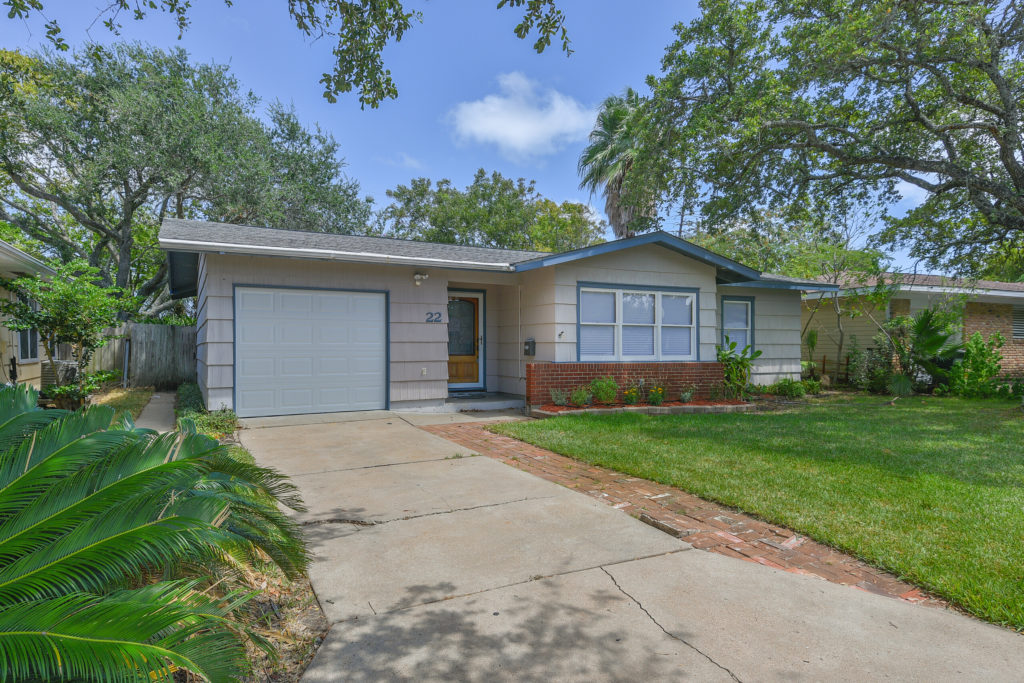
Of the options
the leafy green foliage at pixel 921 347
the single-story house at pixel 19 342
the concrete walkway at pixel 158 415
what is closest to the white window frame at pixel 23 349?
the single-story house at pixel 19 342

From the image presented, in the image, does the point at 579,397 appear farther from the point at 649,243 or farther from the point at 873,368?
the point at 873,368

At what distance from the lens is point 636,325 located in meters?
10.9

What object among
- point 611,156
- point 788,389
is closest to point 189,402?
point 788,389

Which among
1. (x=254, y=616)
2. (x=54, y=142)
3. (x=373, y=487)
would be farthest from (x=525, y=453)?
(x=54, y=142)

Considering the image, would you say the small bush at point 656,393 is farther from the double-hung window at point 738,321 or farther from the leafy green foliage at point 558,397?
the double-hung window at point 738,321

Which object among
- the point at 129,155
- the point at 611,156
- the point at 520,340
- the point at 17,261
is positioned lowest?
the point at 520,340

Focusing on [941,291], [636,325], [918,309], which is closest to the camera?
[636,325]

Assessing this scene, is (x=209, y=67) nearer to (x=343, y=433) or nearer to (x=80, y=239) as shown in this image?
(x=80, y=239)

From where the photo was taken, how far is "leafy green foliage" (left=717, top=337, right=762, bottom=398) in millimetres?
11727

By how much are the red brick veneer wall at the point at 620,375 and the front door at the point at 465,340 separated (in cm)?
214

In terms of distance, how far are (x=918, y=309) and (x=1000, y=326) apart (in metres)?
3.51

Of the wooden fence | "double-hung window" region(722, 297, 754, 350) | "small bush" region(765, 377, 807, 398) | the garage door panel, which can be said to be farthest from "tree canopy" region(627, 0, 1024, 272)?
the wooden fence

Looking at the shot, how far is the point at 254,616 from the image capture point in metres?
2.73

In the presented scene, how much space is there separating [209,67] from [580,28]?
59.0 feet
